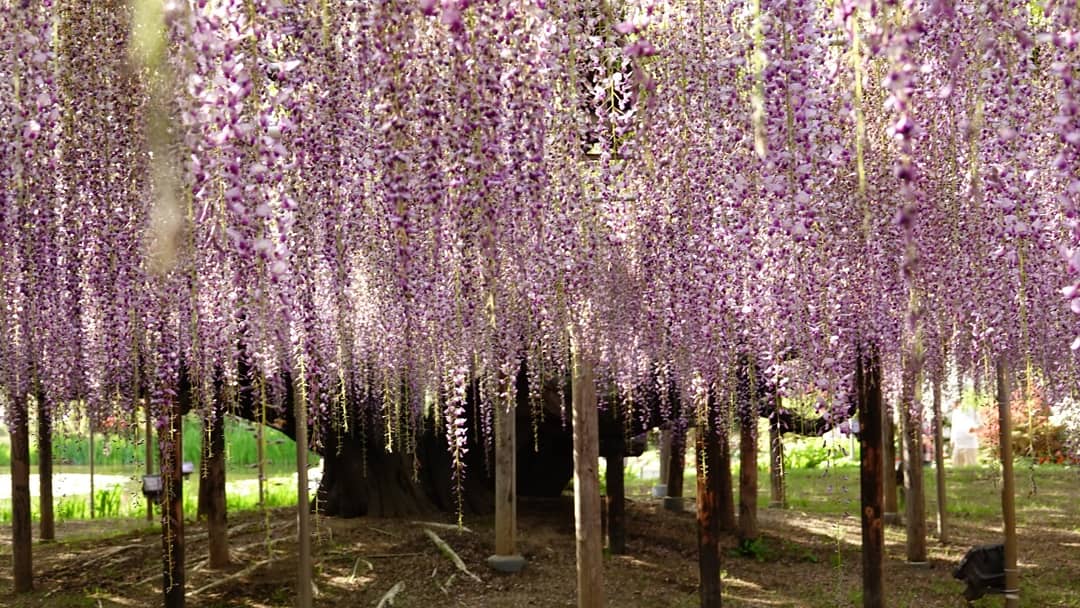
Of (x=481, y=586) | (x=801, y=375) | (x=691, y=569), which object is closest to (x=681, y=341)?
(x=801, y=375)

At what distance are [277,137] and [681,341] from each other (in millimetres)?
5267

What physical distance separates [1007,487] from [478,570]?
182 inches

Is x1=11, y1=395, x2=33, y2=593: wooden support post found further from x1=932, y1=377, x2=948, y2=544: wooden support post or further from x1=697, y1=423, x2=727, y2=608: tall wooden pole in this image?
x1=932, y1=377, x2=948, y2=544: wooden support post

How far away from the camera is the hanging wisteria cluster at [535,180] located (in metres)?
3.07

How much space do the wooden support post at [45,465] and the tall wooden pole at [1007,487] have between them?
764 cm

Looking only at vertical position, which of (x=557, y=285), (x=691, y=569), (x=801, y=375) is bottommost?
(x=691, y=569)

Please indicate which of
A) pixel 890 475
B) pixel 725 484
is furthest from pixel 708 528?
pixel 890 475

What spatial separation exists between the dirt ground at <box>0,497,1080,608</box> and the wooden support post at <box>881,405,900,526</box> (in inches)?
49.4

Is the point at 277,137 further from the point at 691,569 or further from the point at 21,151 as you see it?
the point at 691,569

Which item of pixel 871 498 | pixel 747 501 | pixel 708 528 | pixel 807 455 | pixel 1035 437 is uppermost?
pixel 871 498

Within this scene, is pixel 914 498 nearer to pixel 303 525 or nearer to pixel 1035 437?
pixel 303 525

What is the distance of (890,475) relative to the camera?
562 inches

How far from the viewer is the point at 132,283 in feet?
16.6

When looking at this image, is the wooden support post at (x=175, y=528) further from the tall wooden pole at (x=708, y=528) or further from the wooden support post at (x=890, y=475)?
the wooden support post at (x=890, y=475)
